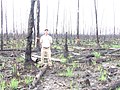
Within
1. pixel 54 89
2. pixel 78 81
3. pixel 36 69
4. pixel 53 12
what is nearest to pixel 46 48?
pixel 36 69

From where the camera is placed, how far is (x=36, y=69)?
1225 cm

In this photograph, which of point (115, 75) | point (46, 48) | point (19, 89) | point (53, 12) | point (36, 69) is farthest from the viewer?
point (53, 12)

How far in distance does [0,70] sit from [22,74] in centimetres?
148

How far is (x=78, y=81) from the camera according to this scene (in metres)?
10.0

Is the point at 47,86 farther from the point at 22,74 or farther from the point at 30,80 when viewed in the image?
the point at 22,74

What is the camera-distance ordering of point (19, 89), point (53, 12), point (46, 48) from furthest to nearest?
point (53, 12)
point (46, 48)
point (19, 89)

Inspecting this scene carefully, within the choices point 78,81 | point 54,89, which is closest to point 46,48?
point 78,81

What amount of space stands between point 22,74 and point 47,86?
2.31 m

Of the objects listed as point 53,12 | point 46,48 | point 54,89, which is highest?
point 53,12

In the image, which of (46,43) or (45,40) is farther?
(46,43)

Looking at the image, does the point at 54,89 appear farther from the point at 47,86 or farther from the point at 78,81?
the point at 78,81

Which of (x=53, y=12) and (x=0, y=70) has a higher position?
(x=53, y=12)

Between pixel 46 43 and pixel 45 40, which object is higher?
pixel 45 40

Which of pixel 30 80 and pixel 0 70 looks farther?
pixel 0 70
